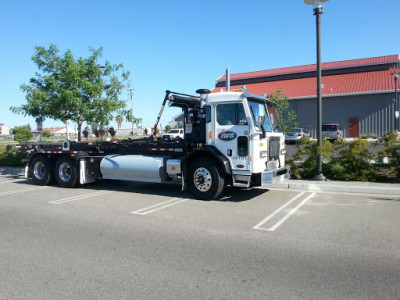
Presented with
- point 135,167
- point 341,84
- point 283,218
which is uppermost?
point 341,84

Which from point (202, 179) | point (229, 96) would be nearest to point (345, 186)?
point (202, 179)

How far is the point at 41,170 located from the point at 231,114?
7435mm

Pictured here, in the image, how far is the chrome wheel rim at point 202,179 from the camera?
8.89 metres

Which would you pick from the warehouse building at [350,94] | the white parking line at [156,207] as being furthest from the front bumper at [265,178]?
the warehouse building at [350,94]

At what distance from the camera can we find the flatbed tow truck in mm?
8555

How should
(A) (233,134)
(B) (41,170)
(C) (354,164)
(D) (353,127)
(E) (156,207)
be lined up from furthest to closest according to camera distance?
(D) (353,127)
(B) (41,170)
(C) (354,164)
(A) (233,134)
(E) (156,207)

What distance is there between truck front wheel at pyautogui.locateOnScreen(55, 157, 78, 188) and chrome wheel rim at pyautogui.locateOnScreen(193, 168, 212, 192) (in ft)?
14.5

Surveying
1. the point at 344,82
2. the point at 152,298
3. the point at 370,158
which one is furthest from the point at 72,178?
the point at 344,82

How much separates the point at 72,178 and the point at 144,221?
5.23 meters

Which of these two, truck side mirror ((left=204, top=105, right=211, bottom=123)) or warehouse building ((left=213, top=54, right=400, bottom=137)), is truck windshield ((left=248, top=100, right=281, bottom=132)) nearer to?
truck side mirror ((left=204, top=105, right=211, bottom=123))

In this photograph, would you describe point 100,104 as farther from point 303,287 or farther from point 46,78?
point 303,287

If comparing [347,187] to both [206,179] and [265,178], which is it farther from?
[206,179]

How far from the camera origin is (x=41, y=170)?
12.4 m

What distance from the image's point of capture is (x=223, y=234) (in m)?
6.06
